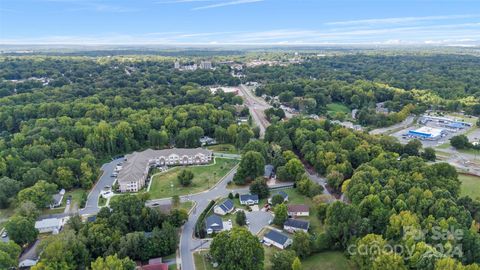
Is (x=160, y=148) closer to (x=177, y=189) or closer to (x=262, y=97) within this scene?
(x=177, y=189)

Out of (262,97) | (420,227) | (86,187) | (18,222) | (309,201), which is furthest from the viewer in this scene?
(262,97)

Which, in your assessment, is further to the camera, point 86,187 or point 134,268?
point 86,187

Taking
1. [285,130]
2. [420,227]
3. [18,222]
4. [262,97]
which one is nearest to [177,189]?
[18,222]

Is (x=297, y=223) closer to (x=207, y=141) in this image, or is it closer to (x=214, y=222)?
(x=214, y=222)

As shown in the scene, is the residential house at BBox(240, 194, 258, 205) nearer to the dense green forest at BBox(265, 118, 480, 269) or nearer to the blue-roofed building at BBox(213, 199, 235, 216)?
the blue-roofed building at BBox(213, 199, 235, 216)

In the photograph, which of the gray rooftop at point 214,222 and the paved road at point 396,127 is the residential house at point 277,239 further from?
the paved road at point 396,127
